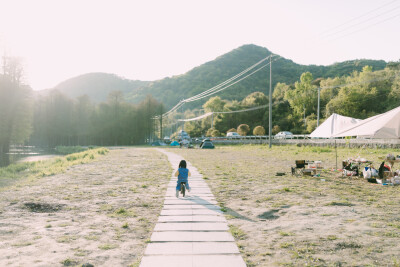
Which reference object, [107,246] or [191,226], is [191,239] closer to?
[191,226]

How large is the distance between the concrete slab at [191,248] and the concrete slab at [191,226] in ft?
2.71

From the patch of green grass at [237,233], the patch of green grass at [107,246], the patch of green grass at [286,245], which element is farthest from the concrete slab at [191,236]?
the patch of green grass at [286,245]

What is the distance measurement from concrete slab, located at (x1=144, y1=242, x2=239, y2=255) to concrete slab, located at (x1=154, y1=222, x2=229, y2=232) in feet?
2.71

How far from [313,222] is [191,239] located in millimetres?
2928

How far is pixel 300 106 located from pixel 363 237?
74.7 metres

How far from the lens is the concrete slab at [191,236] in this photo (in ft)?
17.8

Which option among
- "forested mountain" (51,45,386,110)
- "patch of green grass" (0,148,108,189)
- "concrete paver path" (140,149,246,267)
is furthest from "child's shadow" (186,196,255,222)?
"forested mountain" (51,45,386,110)

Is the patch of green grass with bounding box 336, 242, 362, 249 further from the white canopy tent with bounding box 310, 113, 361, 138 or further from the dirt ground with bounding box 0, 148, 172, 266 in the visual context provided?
the white canopy tent with bounding box 310, 113, 361, 138

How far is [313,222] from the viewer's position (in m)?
6.57

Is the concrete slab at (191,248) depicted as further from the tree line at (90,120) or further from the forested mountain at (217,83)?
the forested mountain at (217,83)

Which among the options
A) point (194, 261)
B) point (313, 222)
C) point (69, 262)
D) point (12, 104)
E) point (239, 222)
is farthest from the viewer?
point (12, 104)

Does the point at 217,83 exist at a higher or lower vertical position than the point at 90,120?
higher

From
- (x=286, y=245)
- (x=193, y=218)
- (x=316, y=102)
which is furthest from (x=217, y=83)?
(x=286, y=245)

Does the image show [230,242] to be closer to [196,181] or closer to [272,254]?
[272,254]
